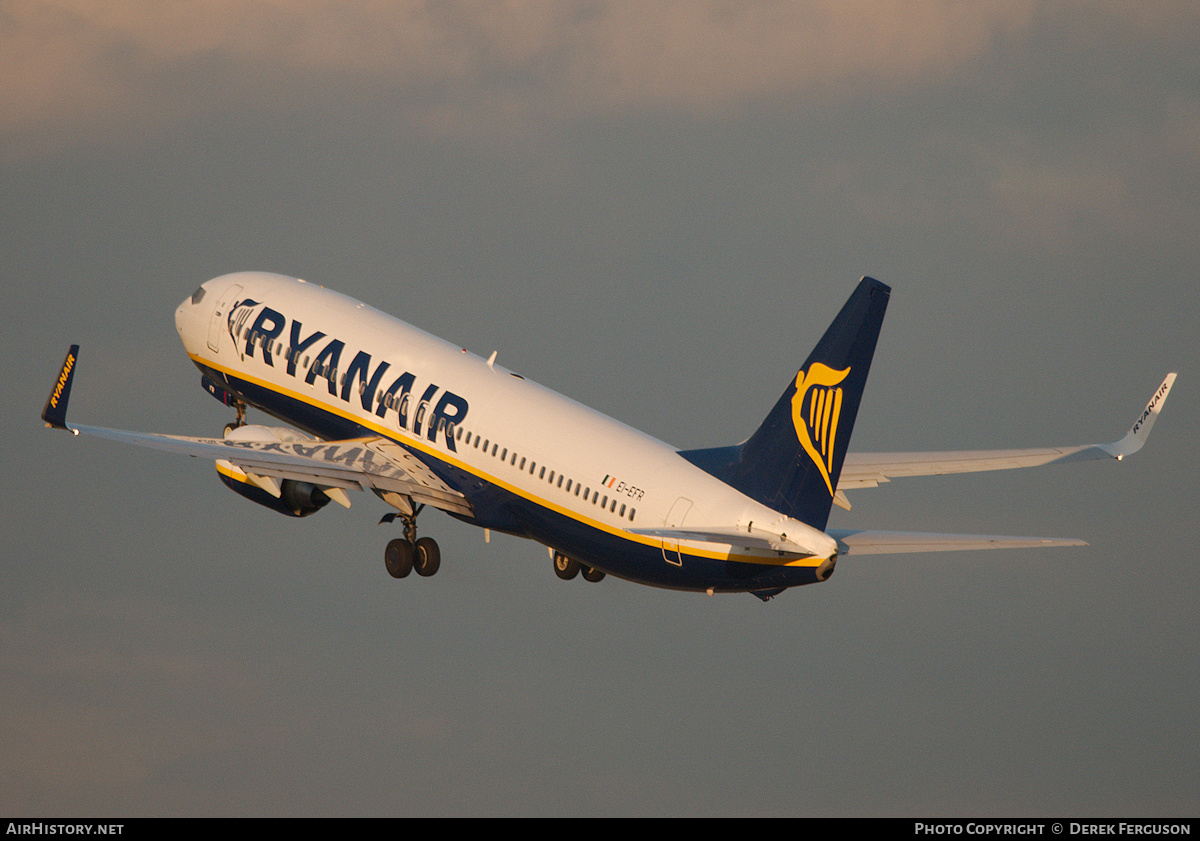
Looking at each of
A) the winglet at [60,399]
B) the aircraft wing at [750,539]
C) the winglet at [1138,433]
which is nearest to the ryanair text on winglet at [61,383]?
the winglet at [60,399]

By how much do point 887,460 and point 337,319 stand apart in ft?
56.9

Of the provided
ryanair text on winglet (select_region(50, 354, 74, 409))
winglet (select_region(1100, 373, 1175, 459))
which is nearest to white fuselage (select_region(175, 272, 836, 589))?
ryanair text on winglet (select_region(50, 354, 74, 409))

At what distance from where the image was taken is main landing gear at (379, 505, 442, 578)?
52.0 metres

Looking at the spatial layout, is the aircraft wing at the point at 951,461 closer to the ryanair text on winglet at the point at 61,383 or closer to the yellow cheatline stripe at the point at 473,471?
the yellow cheatline stripe at the point at 473,471

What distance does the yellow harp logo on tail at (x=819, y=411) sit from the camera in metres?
41.2

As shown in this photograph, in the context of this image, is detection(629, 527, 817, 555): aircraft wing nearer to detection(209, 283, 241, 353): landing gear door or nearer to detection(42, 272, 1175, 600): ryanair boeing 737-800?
detection(42, 272, 1175, 600): ryanair boeing 737-800

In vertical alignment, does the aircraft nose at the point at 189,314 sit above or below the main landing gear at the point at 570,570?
above

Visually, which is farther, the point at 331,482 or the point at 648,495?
the point at 331,482

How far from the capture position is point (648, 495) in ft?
150

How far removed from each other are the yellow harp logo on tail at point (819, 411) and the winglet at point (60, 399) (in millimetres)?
19905

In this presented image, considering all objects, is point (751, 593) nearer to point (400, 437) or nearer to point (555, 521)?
point (555, 521)

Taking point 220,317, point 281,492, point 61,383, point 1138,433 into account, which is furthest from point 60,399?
point 1138,433

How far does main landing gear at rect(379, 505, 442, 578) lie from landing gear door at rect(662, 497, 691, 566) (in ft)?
29.9

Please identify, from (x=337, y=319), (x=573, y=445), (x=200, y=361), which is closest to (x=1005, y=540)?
(x=573, y=445)
